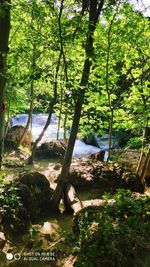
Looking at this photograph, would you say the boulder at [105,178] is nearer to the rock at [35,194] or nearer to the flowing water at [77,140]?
the rock at [35,194]

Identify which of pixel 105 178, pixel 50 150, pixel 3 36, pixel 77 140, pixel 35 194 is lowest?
pixel 77 140

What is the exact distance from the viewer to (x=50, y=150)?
1689 centimetres

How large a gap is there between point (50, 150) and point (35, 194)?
940 cm

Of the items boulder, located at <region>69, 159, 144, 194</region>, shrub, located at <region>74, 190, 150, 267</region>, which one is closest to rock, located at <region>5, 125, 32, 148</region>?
boulder, located at <region>69, 159, 144, 194</region>

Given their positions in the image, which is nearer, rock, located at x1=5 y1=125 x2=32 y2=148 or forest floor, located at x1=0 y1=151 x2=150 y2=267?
forest floor, located at x1=0 y1=151 x2=150 y2=267

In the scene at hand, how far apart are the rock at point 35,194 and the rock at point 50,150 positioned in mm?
8714

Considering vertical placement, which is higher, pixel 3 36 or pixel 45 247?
pixel 3 36

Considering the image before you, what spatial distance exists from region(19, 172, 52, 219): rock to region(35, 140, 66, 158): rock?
28.6 ft

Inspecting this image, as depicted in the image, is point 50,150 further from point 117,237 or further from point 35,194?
point 117,237

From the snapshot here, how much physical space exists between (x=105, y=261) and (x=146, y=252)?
596 mm

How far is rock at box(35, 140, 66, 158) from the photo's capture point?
1680cm

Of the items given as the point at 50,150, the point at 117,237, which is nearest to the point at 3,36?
the point at 117,237

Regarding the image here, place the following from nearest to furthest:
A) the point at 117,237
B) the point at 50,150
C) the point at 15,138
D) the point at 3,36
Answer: the point at 117,237
the point at 3,36
the point at 50,150
the point at 15,138

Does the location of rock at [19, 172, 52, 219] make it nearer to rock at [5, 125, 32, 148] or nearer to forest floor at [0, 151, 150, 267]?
forest floor at [0, 151, 150, 267]
